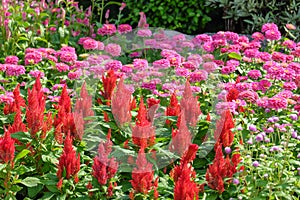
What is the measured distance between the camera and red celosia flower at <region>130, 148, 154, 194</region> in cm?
306

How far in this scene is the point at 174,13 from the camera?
8.00 m

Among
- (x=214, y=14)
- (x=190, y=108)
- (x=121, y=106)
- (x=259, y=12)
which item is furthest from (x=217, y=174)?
(x=214, y=14)

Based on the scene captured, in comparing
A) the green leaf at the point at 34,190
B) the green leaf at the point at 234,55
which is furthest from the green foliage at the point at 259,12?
the green leaf at the point at 34,190

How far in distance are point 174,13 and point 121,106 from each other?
4.71 metres

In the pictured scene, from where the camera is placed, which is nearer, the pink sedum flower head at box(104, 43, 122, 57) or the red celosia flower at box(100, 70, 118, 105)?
the red celosia flower at box(100, 70, 118, 105)

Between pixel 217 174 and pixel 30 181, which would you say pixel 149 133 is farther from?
pixel 30 181

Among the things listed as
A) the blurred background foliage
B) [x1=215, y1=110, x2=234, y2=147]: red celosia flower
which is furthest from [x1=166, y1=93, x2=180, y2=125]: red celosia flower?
the blurred background foliage

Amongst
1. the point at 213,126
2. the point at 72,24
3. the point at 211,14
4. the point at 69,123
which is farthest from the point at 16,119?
the point at 211,14

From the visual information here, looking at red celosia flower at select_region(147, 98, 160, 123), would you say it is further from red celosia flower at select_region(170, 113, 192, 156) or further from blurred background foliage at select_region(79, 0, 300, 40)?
blurred background foliage at select_region(79, 0, 300, 40)

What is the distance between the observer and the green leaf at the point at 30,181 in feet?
10.8

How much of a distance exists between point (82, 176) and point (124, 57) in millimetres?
2628

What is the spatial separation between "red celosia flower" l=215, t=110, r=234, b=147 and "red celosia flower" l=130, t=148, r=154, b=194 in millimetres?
620

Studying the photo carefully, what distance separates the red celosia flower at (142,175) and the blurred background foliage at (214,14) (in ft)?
14.9

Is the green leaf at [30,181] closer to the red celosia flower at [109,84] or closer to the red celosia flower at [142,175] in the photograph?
the red celosia flower at [142,175]
